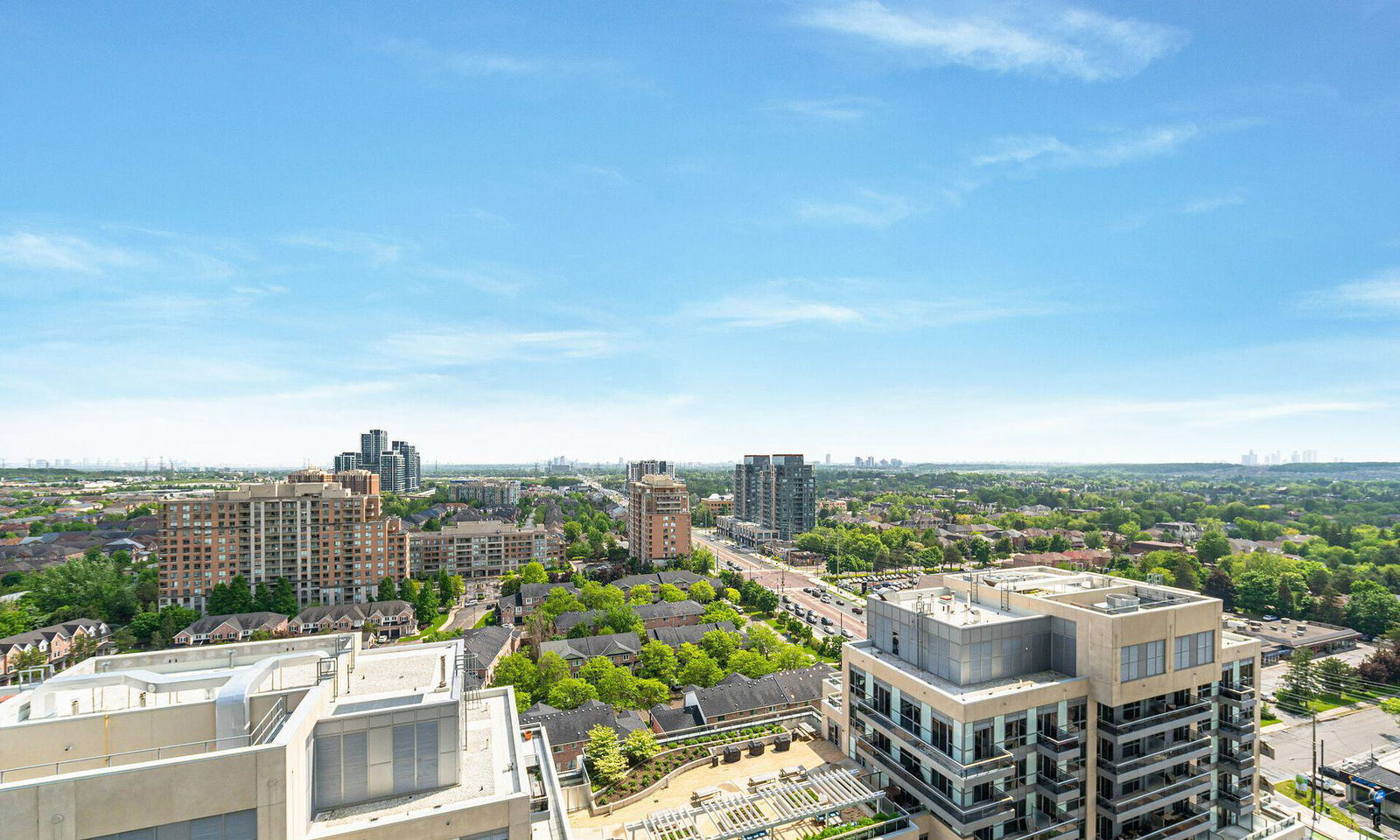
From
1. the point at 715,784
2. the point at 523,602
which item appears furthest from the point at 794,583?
the point at 715,784

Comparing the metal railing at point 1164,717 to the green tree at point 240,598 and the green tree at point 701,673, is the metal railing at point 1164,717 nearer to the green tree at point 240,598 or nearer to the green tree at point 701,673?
the green tree at point 701,673

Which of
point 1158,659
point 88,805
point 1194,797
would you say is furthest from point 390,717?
point 1194,797

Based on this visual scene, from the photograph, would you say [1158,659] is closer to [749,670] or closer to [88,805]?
[749,670]

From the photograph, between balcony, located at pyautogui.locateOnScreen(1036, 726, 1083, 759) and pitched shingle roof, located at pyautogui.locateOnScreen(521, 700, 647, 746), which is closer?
balcony, located at pyautogui.locateOnScreen(1036, 726, 1083, 759)

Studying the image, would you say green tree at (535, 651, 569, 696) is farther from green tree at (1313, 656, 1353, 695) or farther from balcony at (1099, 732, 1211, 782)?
green tree at (1313, 656, 1353, 695)

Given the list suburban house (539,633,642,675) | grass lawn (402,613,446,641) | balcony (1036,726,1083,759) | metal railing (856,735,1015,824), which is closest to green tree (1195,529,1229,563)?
suburban house (539,633,642,675)

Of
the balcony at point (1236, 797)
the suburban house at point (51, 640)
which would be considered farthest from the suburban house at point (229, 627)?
the balcony at point (1236, 797)
